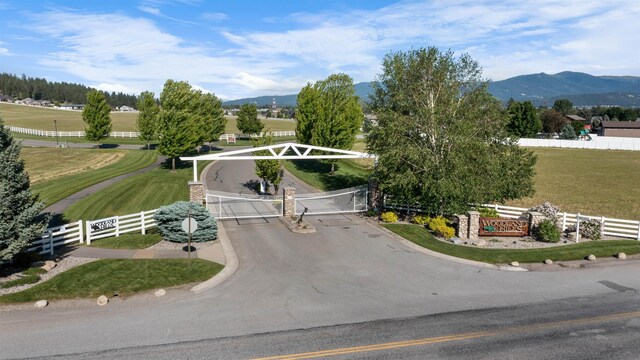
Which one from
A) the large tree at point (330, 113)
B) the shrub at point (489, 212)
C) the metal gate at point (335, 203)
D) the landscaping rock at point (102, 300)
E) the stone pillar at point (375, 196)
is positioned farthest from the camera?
the large tree at point (330, 113)

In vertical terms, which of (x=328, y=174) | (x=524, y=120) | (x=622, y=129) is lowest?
(x=328, y=174)

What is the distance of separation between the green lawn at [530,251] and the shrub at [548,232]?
1.07m

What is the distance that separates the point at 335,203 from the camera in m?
32.5

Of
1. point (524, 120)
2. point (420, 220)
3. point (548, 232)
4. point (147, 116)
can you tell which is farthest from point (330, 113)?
point (524, 120)

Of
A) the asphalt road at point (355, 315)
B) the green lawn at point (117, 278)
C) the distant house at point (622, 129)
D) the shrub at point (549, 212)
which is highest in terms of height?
the distant house at point (622, 129)

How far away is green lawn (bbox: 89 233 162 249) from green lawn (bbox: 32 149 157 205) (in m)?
6.65

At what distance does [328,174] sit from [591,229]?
26984 millimetres

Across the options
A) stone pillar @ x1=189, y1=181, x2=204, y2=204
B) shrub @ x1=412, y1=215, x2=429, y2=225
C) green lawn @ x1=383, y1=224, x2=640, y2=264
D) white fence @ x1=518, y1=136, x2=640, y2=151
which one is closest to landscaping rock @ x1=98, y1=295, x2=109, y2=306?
stone pillar @ x1=189, y1=181, x2=204, y2=204

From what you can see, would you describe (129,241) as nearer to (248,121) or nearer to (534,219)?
(534,219)

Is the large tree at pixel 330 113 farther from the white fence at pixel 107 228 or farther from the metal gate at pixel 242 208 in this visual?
the white fence at pixel 107 228

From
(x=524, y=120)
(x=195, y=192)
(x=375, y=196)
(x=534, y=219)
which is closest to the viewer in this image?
(x=534, y=219)

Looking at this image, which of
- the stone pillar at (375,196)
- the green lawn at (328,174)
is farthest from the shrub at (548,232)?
the green lawn at (328,174)

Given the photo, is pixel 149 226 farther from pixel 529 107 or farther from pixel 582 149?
pixel 529 107

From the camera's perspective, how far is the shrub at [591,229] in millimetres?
24281
